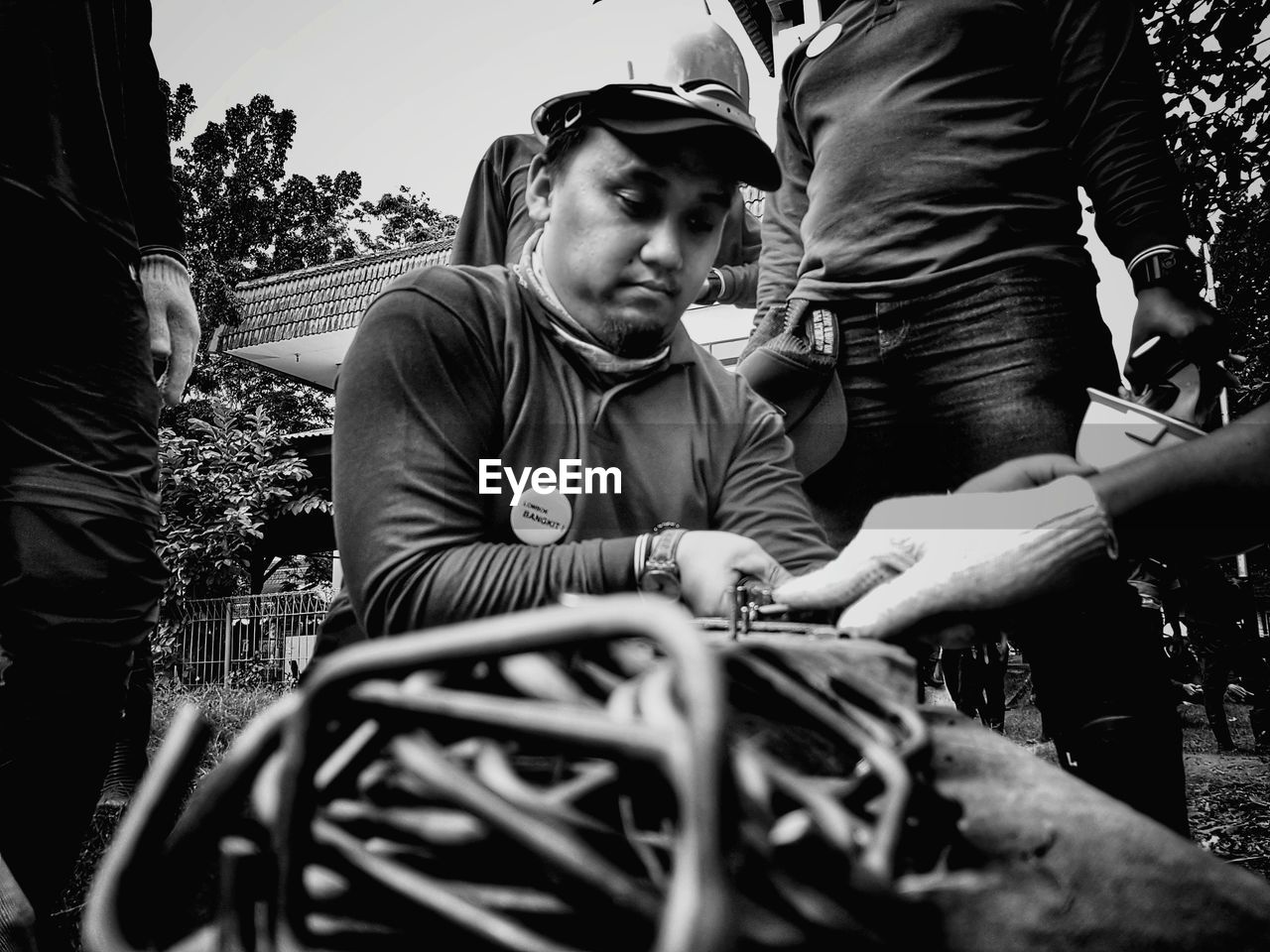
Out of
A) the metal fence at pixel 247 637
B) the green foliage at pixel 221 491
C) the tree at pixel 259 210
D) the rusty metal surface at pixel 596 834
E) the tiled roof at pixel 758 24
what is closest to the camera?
the rusty metal surface at pixel 596 834

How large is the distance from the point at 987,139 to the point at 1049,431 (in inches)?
12.0

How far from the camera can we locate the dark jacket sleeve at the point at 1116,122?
863 mm

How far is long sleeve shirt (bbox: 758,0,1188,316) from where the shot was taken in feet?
2.86

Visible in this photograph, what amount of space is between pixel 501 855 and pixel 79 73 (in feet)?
3.22

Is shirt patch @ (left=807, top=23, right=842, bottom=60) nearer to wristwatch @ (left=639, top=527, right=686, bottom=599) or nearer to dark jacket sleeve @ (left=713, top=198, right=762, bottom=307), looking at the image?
dark jacket sleeve @ (left=713, top=198, right=762, bottom=307)

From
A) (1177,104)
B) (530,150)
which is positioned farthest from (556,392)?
(1177,104)

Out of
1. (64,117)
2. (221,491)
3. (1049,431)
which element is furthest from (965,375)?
(221,491)

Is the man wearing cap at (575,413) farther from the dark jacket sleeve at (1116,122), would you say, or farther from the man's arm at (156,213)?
the man's arm at (156,213)

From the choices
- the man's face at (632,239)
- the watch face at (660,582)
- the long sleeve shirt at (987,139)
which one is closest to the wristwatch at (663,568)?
the watch face at (660,582)

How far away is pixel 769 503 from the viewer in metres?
0.82

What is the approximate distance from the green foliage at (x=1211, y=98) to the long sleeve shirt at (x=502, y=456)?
0.59 meters

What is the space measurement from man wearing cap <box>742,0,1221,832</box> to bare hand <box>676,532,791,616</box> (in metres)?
0.37

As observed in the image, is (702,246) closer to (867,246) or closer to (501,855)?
(867,246)

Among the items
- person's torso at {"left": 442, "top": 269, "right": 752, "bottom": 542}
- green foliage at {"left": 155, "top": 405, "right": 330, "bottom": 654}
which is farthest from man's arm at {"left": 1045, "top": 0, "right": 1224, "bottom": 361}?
green foliage at {"left": 155, "top": 405, "right": 330, "bottom": 654}
